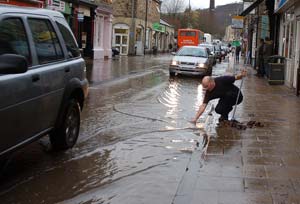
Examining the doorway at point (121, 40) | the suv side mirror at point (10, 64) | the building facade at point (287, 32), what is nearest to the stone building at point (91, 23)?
the doorway at point (121, 40)

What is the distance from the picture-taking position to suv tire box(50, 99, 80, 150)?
23.0 feet

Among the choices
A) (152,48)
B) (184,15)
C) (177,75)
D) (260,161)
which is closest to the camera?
(260,161)

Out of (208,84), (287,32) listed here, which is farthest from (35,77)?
(287,32)

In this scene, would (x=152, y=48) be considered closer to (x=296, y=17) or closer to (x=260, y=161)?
(x=296, y=17)

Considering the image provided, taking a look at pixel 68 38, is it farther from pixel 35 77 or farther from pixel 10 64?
pixel 10 64

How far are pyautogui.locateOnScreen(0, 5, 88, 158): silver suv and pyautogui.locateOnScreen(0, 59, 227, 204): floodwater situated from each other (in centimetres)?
48

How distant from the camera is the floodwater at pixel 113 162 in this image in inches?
213

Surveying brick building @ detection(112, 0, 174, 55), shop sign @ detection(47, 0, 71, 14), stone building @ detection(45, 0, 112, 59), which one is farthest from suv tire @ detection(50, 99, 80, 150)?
brick building @ detection(112, 0, 174, 55)

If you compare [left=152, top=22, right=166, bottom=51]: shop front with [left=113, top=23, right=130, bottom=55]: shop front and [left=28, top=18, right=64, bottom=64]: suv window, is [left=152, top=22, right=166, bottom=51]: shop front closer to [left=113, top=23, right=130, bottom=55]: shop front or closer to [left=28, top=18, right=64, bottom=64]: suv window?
[left=113, top=23, right=130, bottom=55]: shop front

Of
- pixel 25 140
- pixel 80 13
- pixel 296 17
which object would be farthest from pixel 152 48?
pixel 25 140

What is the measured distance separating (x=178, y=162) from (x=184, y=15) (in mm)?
90077

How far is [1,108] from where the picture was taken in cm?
498

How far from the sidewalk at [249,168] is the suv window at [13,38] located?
94.5 inches

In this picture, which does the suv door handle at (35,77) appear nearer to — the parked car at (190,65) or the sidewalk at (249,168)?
the sidewalk at (249,168)
